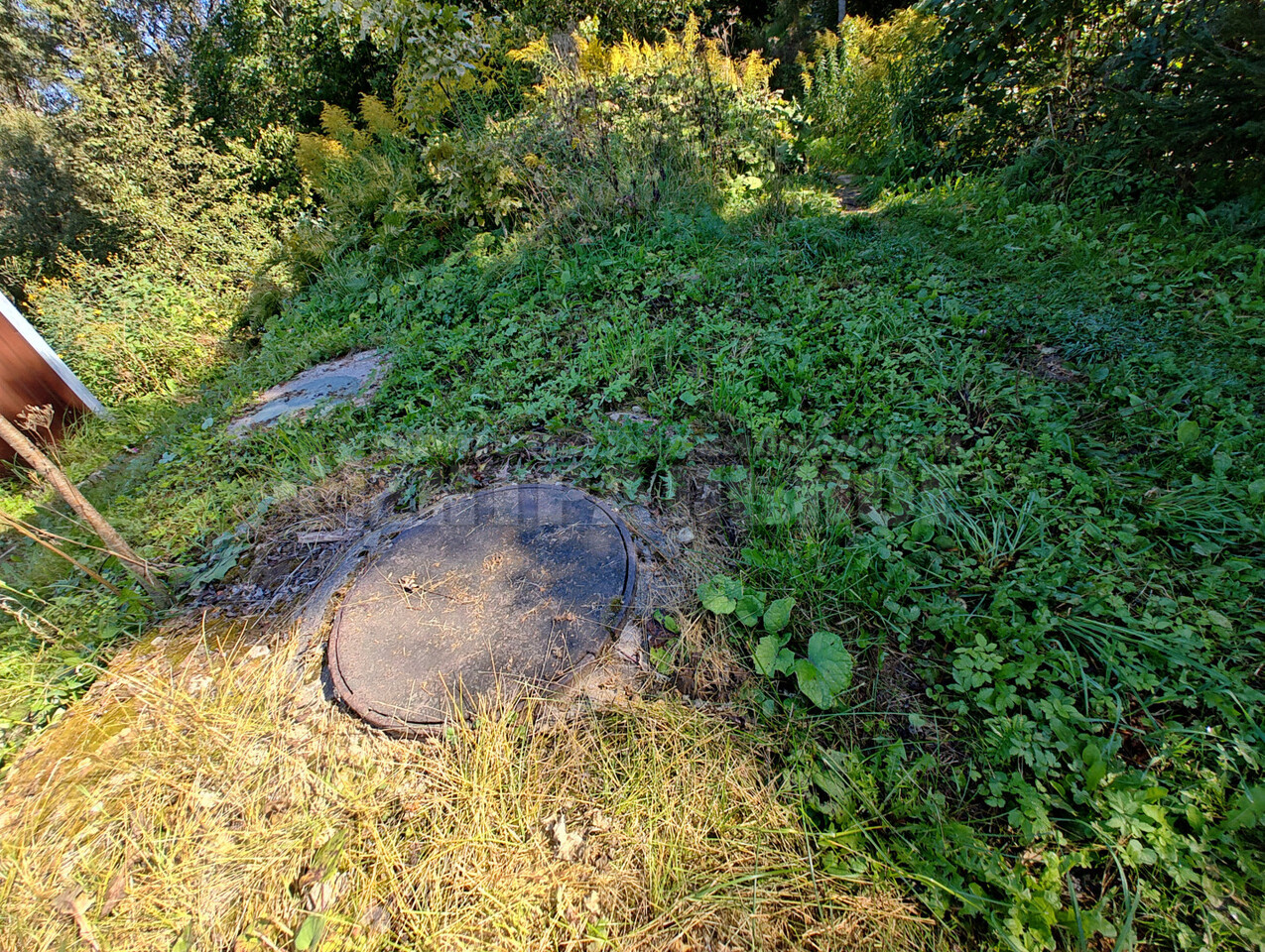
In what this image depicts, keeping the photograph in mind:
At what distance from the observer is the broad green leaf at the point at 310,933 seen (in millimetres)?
1148

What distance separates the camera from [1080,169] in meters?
3.77

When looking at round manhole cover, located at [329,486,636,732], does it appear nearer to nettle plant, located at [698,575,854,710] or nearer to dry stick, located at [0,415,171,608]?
nettle plant, located at [698,575,854,710]

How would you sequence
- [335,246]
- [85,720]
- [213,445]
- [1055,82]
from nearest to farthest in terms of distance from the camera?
[85,720], [213,445], [1055,82], [335,246]

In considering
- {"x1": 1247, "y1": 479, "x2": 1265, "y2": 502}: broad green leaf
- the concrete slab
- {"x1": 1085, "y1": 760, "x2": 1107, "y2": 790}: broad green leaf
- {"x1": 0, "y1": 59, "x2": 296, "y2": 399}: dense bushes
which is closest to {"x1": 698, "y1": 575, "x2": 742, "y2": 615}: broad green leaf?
{"x1": 1085, "y1": 760, "x2": 1107, "y2": 790}: broad green leaf

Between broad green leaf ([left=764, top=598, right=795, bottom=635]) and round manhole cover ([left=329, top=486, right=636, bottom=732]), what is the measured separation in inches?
17.6

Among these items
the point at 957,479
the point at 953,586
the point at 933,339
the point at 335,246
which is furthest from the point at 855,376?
the point at 335,246

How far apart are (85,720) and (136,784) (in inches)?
16.7

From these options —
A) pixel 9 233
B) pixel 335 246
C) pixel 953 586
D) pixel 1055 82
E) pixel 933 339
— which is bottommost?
pixel 953 586

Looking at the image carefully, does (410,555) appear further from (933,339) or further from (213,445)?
(933,339)

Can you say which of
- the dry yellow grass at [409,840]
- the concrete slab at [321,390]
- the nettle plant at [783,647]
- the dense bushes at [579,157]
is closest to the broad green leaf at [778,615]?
the nettle plant at [783,647]

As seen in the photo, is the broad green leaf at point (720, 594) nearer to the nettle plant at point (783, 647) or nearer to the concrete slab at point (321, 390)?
the nettle plant at point (783, 647)

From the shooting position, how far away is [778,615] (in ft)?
5.31

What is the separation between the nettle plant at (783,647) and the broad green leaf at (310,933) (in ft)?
4.04

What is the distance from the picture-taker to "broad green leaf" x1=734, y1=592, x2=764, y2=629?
5.34 ft
